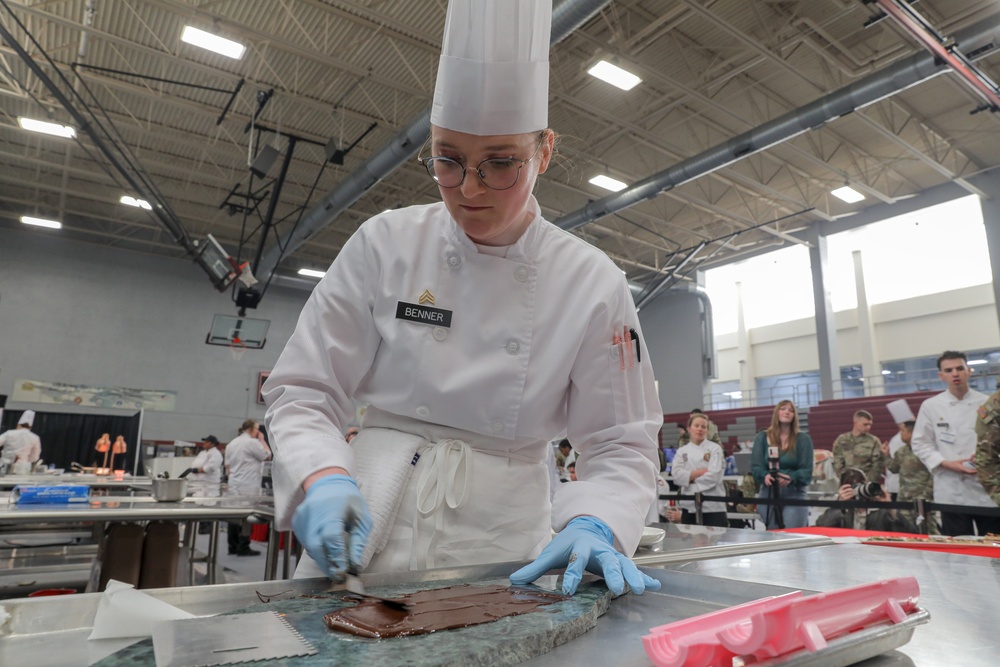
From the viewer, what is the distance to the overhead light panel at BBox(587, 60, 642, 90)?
6684 millimetres

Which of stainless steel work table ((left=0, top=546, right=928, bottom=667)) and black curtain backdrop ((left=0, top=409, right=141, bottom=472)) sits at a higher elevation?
black curtain backdrop ((left=0, top=409, right=141, bottom=472))

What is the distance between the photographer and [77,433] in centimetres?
1173

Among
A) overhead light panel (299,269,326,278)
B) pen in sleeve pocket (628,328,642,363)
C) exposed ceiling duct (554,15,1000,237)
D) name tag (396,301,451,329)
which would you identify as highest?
exposed ceiling duct (554,15,1000,237)

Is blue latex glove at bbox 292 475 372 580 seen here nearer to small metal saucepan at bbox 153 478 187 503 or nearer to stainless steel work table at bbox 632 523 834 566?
stainless steel work table at bbox 632 523 834 566

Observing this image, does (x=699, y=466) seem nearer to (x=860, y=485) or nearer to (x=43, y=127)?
(x=860, y=485)

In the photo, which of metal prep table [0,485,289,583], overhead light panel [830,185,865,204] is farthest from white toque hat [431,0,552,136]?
overhead light panel [830,185,865,204]

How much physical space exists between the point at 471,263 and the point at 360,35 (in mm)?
6833

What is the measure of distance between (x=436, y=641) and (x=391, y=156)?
295 inches

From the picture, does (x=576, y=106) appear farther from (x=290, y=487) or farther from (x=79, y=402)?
(x=79, y=402)

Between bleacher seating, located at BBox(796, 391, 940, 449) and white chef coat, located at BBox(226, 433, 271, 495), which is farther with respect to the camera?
bleacher seating, located at BBox(796, 391, 940, 449)

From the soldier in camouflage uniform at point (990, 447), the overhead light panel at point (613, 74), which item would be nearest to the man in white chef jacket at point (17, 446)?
the overhead light panel at point (613, 74)

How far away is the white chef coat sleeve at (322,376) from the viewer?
93cm

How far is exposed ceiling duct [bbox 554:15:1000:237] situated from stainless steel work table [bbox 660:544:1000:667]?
21.3 ft

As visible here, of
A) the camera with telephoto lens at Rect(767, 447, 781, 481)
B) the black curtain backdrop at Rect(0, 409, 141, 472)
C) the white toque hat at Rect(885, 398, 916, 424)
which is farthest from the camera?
the black curtain backdrop at Rect(0, 409, 141, 472)
